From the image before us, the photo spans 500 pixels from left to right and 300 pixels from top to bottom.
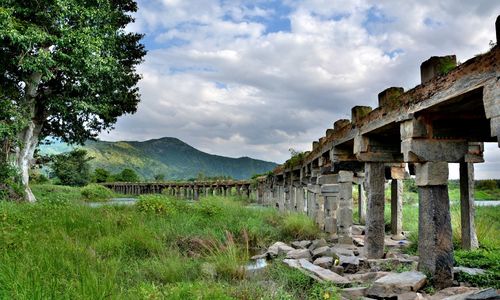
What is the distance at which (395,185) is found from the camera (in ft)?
41.9

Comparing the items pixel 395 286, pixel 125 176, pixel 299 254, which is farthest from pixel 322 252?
pixel 125 176

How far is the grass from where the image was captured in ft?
16.3

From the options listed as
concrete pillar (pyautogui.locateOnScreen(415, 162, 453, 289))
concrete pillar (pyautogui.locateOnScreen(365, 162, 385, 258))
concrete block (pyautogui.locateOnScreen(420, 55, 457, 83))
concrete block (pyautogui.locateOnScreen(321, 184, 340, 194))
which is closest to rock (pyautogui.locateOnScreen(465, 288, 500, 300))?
concrete pillar (pyautogui.locateOnScreen(415, 162, 453, 289))

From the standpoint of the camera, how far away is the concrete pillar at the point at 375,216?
8711 mm

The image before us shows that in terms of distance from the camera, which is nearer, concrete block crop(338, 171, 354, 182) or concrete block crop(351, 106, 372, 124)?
concrete block crop(351, 106, 372, 124)

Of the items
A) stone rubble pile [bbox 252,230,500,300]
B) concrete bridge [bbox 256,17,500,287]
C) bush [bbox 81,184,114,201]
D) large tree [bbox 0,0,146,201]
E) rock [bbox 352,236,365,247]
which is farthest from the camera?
bush [bbox 81,184,114,201]

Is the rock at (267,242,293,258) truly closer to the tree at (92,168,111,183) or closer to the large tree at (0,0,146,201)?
the large tree at (0,0,146,201)

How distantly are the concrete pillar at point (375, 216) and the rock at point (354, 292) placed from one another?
2716 millimetres

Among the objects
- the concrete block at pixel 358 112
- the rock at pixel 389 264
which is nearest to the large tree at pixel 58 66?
the concrete block at pixel 358 112

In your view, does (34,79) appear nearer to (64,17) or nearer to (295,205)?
(64,17)

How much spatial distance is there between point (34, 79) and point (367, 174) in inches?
663

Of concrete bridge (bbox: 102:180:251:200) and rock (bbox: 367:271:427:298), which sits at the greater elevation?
concrete bridge (bbox: 102:180:251:200)

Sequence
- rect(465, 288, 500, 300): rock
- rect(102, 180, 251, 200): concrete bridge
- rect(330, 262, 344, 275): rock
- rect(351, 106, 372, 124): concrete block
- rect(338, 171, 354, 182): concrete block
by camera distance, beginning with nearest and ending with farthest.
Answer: rect(465, 288, 500, 300): rock, rect(330, 262, 344, 275): rock, rect(351, 106, 372, 124): concrete block, rect(338, 171, 354, 182): concrete block, rect(102, 180, 251, 200): concrete bridge

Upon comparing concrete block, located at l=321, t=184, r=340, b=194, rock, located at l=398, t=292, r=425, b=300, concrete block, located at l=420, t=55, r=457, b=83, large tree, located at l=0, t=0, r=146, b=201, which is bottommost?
rock, located at l=398, t=292, r=425, b=300
